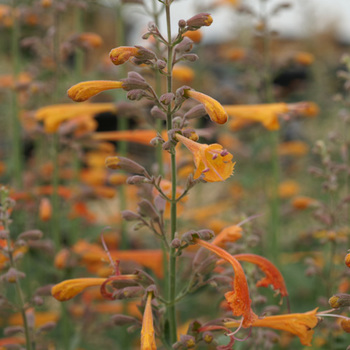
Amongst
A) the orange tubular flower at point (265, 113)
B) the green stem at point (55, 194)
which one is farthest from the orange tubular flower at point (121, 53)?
the green stem at point (55, 194)

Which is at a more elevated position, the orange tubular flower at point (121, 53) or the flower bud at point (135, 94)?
the orange tubular flower at point (121, 53)

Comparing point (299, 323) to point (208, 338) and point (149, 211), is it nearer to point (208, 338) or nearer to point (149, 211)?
point (208, 338)

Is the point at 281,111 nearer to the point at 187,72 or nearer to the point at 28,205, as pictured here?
the point at 187,72

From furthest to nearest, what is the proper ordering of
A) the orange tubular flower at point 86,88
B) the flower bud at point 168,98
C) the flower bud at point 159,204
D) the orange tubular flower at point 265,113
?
the orange tubular flower at point 265,113, the flower bud at point 159,204, the orange tubular flower at point 86,88, the flower bud at point 168,98

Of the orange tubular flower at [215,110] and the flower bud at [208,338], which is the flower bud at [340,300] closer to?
the flower bud at [208,338]

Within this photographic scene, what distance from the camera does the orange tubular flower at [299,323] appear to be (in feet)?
6.22

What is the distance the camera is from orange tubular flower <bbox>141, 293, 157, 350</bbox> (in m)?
1.75

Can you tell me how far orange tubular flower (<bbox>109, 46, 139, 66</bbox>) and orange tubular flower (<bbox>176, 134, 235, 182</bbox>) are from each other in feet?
1.30

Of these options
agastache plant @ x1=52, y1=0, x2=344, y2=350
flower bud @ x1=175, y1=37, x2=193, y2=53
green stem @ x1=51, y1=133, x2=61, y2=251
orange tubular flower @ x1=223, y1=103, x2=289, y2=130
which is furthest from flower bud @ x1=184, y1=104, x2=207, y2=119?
green stem @ x1=51, y1=133, x2=61, y2=251

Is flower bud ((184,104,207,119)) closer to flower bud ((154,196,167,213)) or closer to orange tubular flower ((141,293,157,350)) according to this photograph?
flower bud ((154,196,167,213))

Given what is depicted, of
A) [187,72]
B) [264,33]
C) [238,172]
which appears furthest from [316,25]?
[187,72]

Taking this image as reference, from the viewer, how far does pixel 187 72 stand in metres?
3.77

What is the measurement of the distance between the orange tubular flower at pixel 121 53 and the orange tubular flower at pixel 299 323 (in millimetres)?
1004

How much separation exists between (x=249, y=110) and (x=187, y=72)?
912mm
